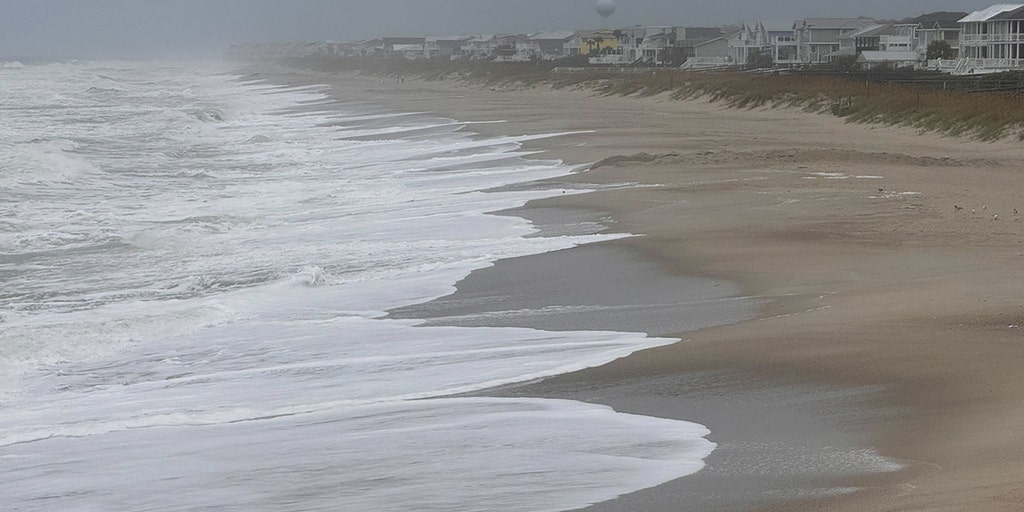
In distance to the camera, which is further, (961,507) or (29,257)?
(29,257)

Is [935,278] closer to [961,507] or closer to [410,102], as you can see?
[961,507]

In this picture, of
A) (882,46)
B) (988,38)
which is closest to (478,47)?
(882,46)

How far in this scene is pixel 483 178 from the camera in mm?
21156

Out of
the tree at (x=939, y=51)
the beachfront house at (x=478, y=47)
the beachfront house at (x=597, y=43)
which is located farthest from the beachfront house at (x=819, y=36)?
the beachfront house at (x=478, y=47)

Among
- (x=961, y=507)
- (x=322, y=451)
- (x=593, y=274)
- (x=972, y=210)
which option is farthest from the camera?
(x=972, y=210)

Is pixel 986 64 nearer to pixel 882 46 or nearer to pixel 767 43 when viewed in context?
pixel 882 46

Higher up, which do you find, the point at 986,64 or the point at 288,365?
the point at 986,64

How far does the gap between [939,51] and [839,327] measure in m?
66.6

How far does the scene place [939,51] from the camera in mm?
70062

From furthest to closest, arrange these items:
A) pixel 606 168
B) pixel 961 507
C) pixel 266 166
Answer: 1. pixel 266 166
2. pixel 606 168
3. pixel 961 507

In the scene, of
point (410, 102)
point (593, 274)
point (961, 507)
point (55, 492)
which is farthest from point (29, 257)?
point (410, 102)

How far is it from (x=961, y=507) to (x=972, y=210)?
9.87 m

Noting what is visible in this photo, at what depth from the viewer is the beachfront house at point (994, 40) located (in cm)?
5647

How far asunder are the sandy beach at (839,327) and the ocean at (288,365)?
1.25 ft
